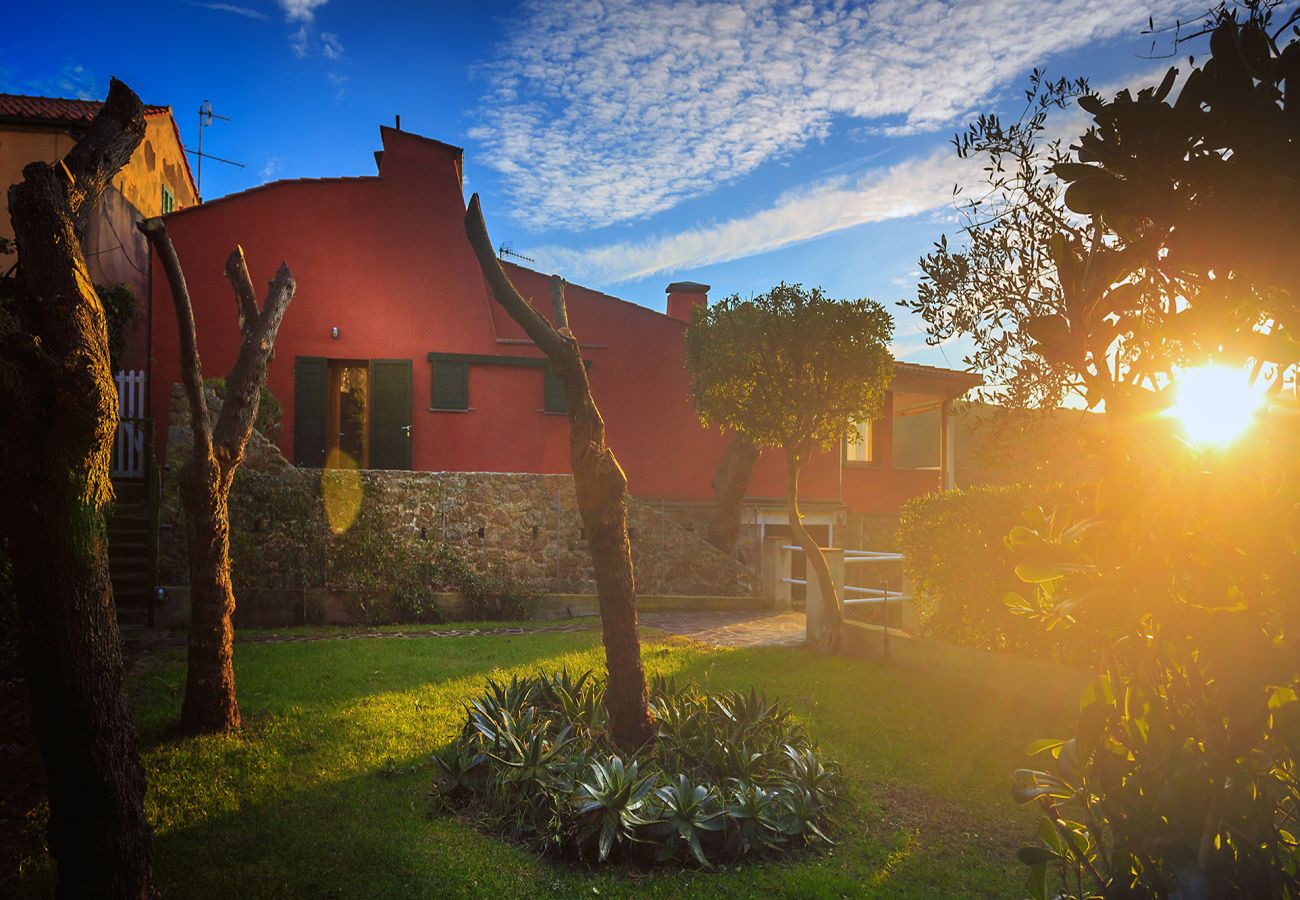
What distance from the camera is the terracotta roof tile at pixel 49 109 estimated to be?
50.7 feet

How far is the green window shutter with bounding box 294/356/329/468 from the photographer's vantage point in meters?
15.8

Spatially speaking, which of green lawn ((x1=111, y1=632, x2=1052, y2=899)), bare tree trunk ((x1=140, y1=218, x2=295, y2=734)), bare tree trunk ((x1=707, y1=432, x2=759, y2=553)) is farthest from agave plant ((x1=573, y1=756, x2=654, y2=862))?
bare tree trunk ((x1=707, y1=432, x2=759, y2=553))

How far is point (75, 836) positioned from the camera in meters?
3.29

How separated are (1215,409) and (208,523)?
669 centimetres

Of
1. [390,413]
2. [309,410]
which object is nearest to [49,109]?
[309,410]

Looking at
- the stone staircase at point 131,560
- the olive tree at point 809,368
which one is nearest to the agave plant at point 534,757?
the olive tree at point 809,368

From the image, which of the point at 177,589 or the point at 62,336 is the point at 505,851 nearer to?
the point at 62,336

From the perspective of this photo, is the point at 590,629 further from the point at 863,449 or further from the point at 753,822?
the point at 863,449

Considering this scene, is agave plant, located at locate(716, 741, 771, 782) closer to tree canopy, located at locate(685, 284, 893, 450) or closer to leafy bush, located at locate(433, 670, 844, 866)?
leafy bush, located at locate(433, 670, 844, 866)

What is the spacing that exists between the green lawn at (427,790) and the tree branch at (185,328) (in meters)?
2.42

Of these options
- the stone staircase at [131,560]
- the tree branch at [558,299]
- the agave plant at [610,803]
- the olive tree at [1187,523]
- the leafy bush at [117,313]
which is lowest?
the agave plant at [610,803]

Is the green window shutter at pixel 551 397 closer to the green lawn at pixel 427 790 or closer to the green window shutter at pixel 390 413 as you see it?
the green window shutter at pixel 390 413

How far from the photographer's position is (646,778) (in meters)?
4.64

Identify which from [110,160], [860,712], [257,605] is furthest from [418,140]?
[860,712]
